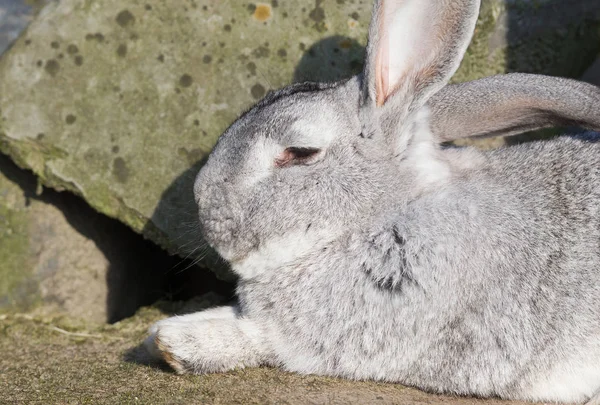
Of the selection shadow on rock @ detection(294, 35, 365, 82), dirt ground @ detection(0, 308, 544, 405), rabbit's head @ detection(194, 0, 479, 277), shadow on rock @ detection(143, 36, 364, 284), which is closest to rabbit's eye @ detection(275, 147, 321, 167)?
rabbit's head @ detection(194, 0, 479, 277)

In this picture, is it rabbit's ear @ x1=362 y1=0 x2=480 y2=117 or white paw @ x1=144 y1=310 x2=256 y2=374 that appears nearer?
rabbit's ear @ x1=362 y1=0 x2=480 y2=117

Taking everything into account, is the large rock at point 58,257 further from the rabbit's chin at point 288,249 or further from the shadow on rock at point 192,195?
the rabbit's chin at point 288,249

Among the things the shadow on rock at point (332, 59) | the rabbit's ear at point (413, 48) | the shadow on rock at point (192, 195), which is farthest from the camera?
the shadow on rock at point (332, 59)

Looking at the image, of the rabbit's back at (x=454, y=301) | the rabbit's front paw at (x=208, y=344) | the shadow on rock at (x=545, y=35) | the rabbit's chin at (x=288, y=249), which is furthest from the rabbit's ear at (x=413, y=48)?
the shadow on rock at (x=545, y=35)

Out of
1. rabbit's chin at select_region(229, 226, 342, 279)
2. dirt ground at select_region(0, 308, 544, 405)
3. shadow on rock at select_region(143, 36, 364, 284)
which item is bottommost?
dirt ground at select_region(0, 308, 544, 405)

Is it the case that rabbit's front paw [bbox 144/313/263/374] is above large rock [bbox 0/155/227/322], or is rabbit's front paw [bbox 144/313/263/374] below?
below

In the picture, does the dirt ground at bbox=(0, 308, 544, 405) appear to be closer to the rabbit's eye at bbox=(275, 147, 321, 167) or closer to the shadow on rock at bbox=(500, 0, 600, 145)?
the rabbit's eye at bbox=(275, 147, 321, 167)

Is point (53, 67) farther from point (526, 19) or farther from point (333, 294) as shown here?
point (526, 19)

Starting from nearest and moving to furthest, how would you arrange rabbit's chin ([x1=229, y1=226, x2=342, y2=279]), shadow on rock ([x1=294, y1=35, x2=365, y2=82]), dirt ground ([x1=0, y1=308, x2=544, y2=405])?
dirt ground ([x1=0, y1=308, x2=544, y2=405]), rabbit's chin ([x1=229, y1=226, x2=342, y2=279]), shadow on rock ([x1=294, y1=35, x2=365, y2=82])

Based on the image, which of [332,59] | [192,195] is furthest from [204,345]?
[332,59]

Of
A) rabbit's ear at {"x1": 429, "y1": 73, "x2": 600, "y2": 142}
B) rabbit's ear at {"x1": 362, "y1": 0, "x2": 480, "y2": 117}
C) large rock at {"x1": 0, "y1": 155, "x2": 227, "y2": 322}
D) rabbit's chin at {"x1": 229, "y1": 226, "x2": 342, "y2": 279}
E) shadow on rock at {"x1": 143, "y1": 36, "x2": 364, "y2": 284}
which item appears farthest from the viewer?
large rock at {"x1": 0, "y1": 155, "x2": 227, "y2": 322}
